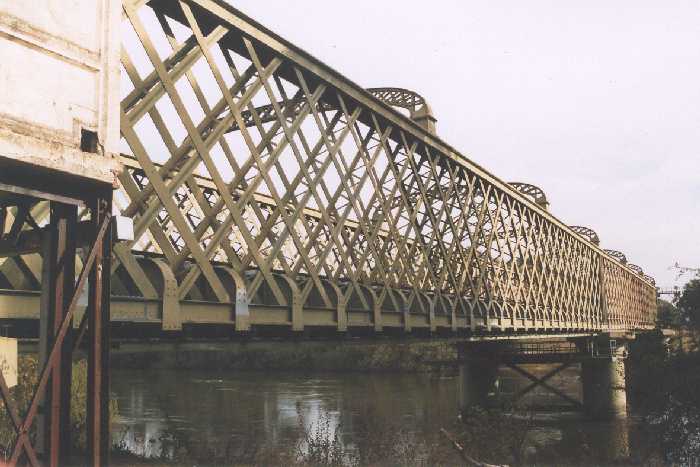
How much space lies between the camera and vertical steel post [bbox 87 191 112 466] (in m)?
7.14

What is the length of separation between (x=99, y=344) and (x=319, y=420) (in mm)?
29258

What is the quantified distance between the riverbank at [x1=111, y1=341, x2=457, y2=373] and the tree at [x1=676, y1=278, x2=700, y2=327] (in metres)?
46.5

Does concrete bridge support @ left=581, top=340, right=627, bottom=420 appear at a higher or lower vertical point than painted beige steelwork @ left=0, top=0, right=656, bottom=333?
lower

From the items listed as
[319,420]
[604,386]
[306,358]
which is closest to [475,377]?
[604,386]

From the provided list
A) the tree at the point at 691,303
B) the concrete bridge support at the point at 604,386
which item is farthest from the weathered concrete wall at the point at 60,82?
the concrete bridge support at the point at 604,386

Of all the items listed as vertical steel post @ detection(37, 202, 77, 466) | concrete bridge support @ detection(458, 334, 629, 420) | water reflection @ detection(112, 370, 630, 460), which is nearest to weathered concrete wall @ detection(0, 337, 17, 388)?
vertical steel post @ detection(37, 202, 77, 466)

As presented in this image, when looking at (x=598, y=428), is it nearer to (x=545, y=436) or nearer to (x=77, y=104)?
(x=545, y=436)

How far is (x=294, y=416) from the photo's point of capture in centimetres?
3741

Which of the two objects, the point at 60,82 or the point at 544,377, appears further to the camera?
the point at 544,377

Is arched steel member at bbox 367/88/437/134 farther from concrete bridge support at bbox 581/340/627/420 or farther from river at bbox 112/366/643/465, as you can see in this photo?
concrete bridge support at bbox 581/340/627/420

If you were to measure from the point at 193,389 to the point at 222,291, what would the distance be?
44.6 metres

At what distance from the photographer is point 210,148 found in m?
12.7

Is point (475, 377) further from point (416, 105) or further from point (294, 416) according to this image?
point (416, 105)

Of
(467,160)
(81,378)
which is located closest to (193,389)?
(81,378)
